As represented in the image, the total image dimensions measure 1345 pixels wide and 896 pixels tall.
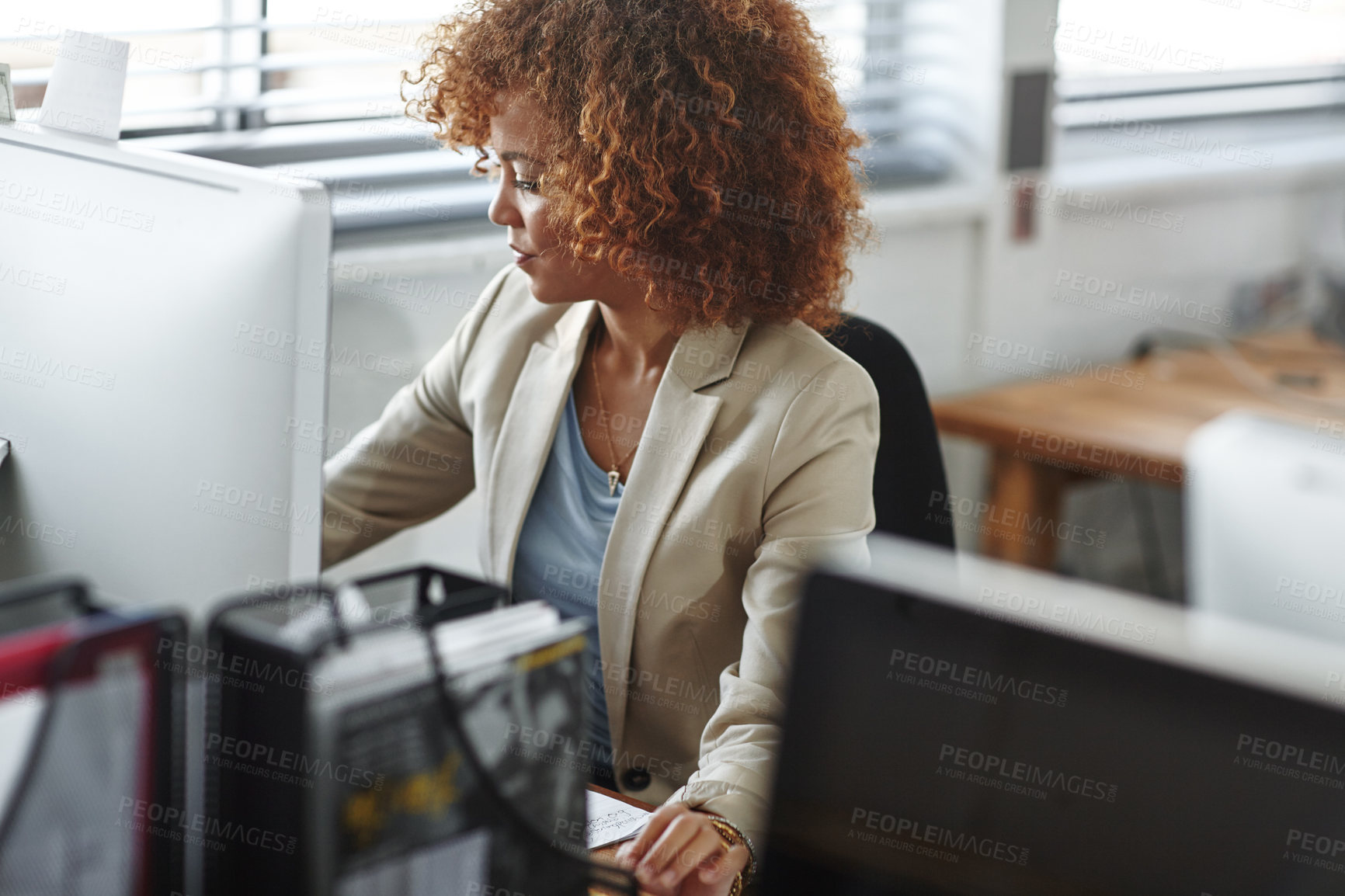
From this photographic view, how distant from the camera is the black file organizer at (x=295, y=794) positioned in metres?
0.59

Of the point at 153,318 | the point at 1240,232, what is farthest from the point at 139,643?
the point at 1240,232

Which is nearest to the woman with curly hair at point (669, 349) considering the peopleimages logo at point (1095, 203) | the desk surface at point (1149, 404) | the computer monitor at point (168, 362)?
the computer monitor at point (168, 362)

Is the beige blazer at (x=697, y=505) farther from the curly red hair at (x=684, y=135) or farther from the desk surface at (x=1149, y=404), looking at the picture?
the desk surface at (x=1149, y=404)

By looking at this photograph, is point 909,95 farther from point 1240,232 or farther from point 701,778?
point 701,778

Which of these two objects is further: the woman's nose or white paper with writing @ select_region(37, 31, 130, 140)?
the woman's nose

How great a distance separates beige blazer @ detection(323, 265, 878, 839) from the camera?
123cm

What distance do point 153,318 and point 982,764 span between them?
1.84 feet

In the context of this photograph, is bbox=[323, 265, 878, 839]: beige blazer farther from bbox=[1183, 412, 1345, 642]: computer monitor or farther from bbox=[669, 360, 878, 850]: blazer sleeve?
bbox=[1183, 412, 1345, 642]: computer monitor

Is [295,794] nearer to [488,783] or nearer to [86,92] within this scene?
[488,783]

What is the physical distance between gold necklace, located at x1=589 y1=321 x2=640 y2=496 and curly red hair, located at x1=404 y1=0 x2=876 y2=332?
0.13m

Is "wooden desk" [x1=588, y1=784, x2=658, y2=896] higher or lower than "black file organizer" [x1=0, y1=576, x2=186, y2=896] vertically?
lower

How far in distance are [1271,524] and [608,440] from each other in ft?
3.27

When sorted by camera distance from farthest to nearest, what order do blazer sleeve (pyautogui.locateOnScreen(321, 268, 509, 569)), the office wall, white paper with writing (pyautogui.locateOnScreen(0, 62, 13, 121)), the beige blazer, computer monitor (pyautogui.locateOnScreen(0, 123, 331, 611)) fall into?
1. the office wall
2. blazer sleeve (pyautogui.locateOnScreen(321, 268, 509, 569))
3. the beige blazer
4. white paper with writing (pyautogui.locateOnScreen(0, 62, 13, 121))
5. computer monitor (pyautogui.locateOnScreen(0, 123, 331, 611))

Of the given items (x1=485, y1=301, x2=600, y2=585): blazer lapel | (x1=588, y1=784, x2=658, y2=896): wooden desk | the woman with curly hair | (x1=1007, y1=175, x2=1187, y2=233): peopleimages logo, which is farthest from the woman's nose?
(x1=1007, y1=175, x2=1187, y2=233): peopleimages logo
